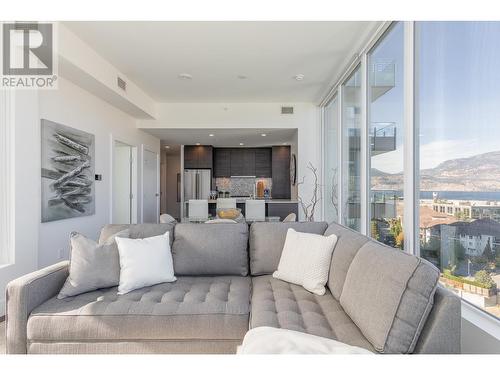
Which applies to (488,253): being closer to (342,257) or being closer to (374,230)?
(342,257)

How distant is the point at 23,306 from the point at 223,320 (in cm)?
121

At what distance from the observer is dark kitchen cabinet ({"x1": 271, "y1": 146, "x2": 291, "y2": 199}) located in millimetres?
8312

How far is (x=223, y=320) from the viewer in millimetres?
1778

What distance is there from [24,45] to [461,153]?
3782 mm

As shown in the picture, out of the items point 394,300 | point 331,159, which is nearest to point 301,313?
point 394,300

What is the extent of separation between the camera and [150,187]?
702 centimetres

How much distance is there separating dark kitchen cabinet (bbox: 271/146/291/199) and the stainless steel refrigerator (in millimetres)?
1852

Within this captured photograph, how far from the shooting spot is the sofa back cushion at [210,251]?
245cm

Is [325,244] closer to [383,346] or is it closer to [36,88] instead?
[383,346]

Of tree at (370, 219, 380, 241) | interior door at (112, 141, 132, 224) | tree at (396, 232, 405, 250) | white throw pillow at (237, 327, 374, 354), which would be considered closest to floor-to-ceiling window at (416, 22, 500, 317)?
tree at (396, 232, 405, 250)

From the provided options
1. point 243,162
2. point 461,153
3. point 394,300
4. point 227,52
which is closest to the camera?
point 394,300

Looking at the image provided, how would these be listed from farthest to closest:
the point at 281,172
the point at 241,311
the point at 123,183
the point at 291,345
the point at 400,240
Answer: the point at 281,172 < the point at 123,183 < the point at 400,240 < the point at 241,311 < the point at 291,345
